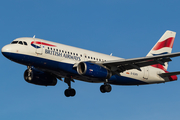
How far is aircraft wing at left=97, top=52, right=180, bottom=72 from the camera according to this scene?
126 ft

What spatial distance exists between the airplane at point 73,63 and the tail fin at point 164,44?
6.23m

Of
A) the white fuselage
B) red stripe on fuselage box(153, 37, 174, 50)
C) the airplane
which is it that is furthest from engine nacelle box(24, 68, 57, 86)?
red stripe on fuselage box(153, 37, 174, 50)

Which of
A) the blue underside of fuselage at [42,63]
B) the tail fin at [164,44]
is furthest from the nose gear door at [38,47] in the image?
the tail fin at [164,44]

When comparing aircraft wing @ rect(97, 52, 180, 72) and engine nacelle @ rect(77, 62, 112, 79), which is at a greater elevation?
aircraft wing @ rect(97, 52, 180, 72)

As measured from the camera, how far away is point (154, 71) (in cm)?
4719

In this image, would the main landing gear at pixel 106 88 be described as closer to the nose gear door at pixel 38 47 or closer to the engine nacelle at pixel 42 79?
the engine nacelle at pixel 42 79

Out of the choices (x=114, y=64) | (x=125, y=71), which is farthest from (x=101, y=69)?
(x=125, y=71)

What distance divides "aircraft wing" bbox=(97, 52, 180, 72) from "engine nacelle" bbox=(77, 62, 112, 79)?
1.01 metres

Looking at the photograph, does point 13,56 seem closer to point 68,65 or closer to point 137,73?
point 68,65

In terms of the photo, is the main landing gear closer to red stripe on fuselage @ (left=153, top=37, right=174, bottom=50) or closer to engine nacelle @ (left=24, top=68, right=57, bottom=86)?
engine nacelle @ (left=24, top=68, right=57, bottom=86)

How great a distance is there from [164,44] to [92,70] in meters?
16.7

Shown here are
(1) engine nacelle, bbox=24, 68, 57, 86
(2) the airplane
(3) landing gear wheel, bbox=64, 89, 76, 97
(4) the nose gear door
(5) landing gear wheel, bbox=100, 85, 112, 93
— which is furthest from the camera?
(3) landing gear wheel, bbox=64, 89, 76, 97

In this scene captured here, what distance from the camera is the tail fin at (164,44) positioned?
51.3m

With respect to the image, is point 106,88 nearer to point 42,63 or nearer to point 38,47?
point 42,63
